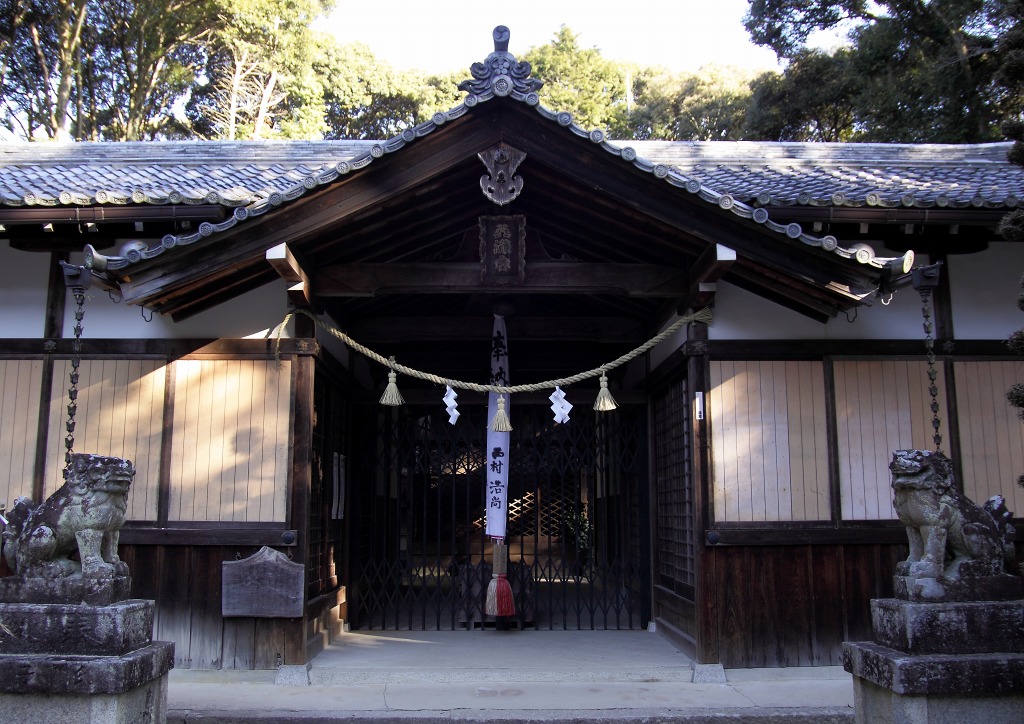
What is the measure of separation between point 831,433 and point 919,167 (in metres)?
4.82

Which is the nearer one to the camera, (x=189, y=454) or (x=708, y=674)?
(x=708, y=674)

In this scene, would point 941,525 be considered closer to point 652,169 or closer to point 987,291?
point 652,169

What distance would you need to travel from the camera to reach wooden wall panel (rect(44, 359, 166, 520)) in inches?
288

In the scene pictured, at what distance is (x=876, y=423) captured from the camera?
7480 mm

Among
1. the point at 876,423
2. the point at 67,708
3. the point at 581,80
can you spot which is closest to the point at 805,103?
the point at 581,80

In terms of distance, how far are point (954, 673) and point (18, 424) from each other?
7.82 metres

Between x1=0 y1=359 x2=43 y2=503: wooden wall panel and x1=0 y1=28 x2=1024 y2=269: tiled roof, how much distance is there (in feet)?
5.15

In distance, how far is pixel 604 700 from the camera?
647cm

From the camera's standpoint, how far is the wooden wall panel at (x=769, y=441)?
23.9 ft

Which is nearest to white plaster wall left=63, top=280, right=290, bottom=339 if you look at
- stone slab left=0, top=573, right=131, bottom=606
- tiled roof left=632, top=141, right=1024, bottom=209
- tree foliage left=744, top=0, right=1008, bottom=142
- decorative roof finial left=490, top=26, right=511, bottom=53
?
decorative roof finial left=490, top=26, right=511, bottom=53

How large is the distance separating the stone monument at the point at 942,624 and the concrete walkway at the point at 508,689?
134cm

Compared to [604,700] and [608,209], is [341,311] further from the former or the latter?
[604,700]

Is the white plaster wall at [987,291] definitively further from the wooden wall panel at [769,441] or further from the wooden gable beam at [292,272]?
the wooden gable beam at [292,272]

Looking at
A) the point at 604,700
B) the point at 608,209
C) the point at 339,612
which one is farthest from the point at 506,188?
the point at 339,612
